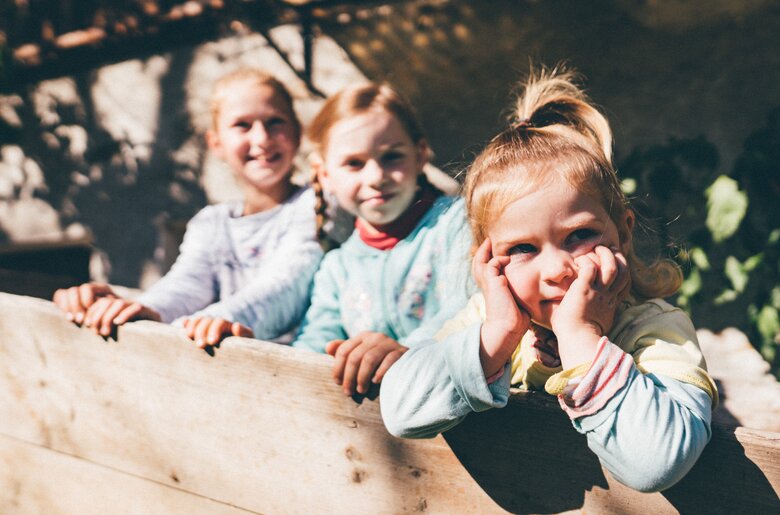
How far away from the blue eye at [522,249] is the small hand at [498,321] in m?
0.02

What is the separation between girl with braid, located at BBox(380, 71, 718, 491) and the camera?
42.2 inches

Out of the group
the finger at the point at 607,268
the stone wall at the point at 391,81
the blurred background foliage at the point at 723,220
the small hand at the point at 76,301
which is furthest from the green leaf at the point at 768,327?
the small hand at the point at 76,301

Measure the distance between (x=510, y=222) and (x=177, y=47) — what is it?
3172 millimetres

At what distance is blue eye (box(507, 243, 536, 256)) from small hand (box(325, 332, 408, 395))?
1.08 feet

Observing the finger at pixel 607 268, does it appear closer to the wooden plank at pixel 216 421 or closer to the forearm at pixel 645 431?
the forearm at pixel 645 431

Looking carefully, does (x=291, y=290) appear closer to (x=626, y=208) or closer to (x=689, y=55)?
(x=626, y=208)

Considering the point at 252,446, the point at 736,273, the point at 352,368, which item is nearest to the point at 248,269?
the point at 252,446

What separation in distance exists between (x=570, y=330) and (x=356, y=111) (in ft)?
4.22

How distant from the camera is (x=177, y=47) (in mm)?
3904

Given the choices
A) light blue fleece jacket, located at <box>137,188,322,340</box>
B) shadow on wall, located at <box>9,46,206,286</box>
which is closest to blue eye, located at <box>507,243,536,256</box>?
light blue fleece jacket, located at <box>137,188,322,340</box>

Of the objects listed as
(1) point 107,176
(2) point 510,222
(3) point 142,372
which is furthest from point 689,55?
(1) point 107,176

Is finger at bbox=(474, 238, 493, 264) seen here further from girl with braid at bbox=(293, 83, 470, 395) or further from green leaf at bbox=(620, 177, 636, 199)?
green leaf at bbox=(620, 177, 636, 199)

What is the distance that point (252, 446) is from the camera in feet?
5.31

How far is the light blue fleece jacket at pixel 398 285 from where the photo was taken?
217 centimetres
